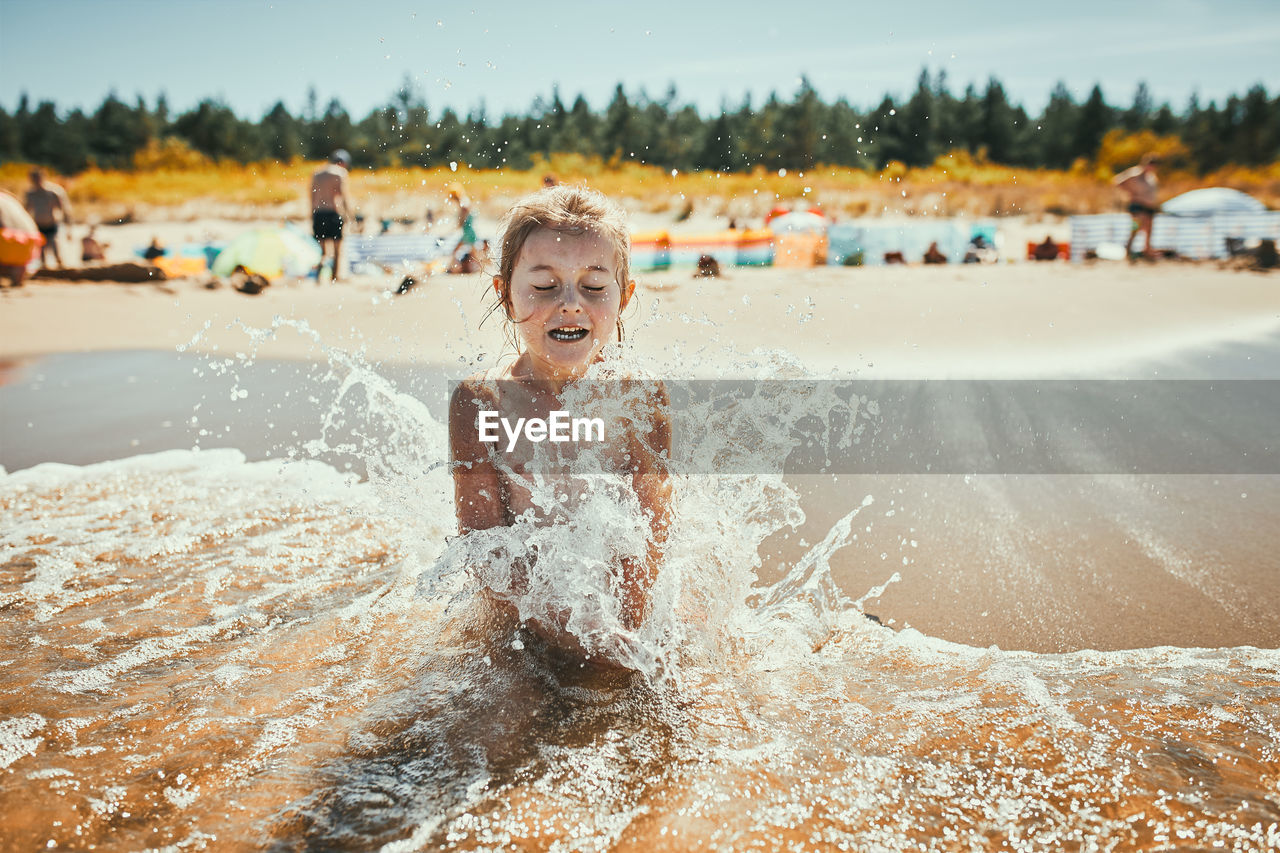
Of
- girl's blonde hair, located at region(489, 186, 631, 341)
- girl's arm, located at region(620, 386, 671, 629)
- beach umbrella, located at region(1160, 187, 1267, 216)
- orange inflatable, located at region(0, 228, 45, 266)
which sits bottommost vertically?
girl's arm, located at region(620, 386, 671, 629)

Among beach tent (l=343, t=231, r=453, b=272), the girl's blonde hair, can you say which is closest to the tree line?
beach tent (l=343, t=231, r=453, b=272)

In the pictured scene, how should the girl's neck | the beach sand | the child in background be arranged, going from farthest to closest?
the child in background
the beach sand
the girl's neck

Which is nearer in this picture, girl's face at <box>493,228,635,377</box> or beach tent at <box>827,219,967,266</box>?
girl's face at <box>493,228,635,377</box>

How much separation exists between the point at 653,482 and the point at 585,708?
35.0 inches

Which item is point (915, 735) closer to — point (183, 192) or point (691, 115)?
point (183, 192)

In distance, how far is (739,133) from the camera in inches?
1891

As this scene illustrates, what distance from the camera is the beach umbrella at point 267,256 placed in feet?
38.5

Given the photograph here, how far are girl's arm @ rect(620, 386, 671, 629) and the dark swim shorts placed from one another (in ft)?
31.5

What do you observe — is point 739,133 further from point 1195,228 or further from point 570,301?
point 570,301

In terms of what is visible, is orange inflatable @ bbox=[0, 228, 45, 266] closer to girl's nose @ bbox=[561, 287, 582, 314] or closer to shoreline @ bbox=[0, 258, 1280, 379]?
shoreline @ bbox=[0, 258, 1280, 379]

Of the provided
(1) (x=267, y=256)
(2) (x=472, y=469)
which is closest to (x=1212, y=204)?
(1) (x=267, y=256)

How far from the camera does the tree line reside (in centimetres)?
4447

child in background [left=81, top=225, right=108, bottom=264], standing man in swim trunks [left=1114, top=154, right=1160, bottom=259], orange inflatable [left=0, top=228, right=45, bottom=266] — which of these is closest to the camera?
orange inflatable [left=0, top=228, right=45, bottom=266]

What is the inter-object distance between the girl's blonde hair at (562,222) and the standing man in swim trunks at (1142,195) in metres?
12.1
